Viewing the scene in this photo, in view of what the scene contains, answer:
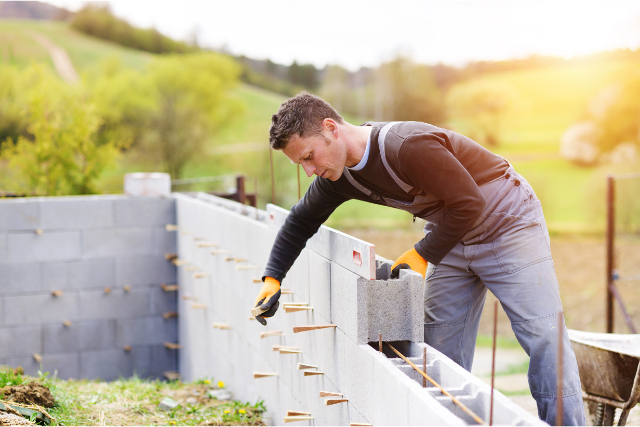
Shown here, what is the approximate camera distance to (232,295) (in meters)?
5.61

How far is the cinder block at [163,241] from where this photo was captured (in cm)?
794

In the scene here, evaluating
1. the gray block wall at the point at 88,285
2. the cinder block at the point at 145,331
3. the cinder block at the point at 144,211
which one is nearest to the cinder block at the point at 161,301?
the gray block wall at the point at 88,285

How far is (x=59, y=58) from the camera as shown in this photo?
4956 cm

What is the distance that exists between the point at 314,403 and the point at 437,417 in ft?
5.97

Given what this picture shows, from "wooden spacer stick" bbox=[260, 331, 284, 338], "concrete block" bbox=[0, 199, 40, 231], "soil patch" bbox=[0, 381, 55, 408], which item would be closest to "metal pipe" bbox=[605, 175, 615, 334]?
"wooden spacer stick" bbox=[260, 331, 284, 338]

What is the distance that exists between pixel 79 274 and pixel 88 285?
7.1 inches

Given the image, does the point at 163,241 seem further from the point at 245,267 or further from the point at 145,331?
the point at 245,267

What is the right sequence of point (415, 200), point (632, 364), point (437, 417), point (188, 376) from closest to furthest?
point (437, 417)
point (415, 200)
point (632, 364)
point (188, 376)

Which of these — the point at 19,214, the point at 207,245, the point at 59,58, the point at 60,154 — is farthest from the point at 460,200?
the point at 59,58

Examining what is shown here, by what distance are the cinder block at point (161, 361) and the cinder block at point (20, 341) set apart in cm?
139

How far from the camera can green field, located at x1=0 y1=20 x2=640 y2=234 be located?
19.0 m

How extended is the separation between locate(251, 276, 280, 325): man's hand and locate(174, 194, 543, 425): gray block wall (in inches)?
11.7

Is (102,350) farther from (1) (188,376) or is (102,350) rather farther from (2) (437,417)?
(2) (437,417)

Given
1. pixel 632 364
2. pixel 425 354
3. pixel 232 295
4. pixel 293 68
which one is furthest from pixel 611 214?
pixel 293 68
